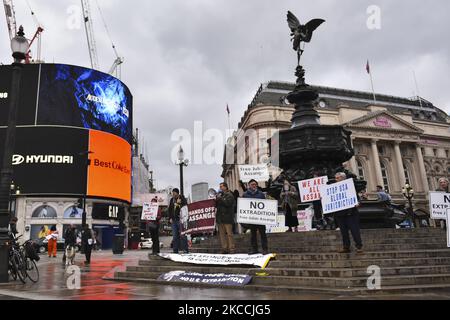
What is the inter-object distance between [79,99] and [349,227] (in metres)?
50.0

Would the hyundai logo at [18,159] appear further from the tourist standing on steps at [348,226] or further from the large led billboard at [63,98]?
the tourist standing on steps at [348,226]

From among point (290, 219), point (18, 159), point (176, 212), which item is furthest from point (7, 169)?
point (18, 159)

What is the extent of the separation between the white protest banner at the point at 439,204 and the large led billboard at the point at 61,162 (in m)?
42.4

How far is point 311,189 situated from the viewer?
13.5 meters

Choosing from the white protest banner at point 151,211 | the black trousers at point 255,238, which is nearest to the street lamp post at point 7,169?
the white protest banner at point 151,211

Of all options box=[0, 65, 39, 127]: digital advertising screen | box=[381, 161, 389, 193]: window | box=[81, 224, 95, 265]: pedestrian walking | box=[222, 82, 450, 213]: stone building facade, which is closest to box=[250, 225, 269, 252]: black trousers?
box=[81, 224, 95, 265]: pedestrian walking

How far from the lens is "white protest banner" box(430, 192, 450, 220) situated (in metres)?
9.71

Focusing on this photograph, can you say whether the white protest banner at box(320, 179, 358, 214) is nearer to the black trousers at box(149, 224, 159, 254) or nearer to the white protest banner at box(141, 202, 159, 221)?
the black trousers at box(149, 224, 159, 254)

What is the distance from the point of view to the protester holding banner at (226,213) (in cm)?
994

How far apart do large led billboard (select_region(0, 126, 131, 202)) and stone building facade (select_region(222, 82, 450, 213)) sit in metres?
22.5

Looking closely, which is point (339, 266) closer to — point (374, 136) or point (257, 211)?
point (257, 211)

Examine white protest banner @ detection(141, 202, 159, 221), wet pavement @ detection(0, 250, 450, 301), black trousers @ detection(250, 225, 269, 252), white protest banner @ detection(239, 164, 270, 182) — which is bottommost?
wet pavement @ detection(0, 250, 450, 301)

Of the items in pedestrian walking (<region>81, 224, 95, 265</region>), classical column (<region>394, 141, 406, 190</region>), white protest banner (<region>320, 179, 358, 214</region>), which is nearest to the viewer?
white protest banner (<region>320, 179, 358, 214</region>)

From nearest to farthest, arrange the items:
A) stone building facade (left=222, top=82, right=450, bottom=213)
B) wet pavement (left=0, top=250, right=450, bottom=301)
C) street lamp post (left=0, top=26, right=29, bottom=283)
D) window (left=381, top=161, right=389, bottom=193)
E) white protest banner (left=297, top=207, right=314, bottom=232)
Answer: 1. wet pavement (left=0, top=250, right=450, bottom=301)
2. street lamp post (left=0, top=26, right=29, bottom=283)
3. white protest banner (left=297, top=207, right=314, bottom=232)
4. stone building facade (left=222, top=82, right=450, bottom=213)
5. window (left=381, top=161, right=389, bottom=193)
